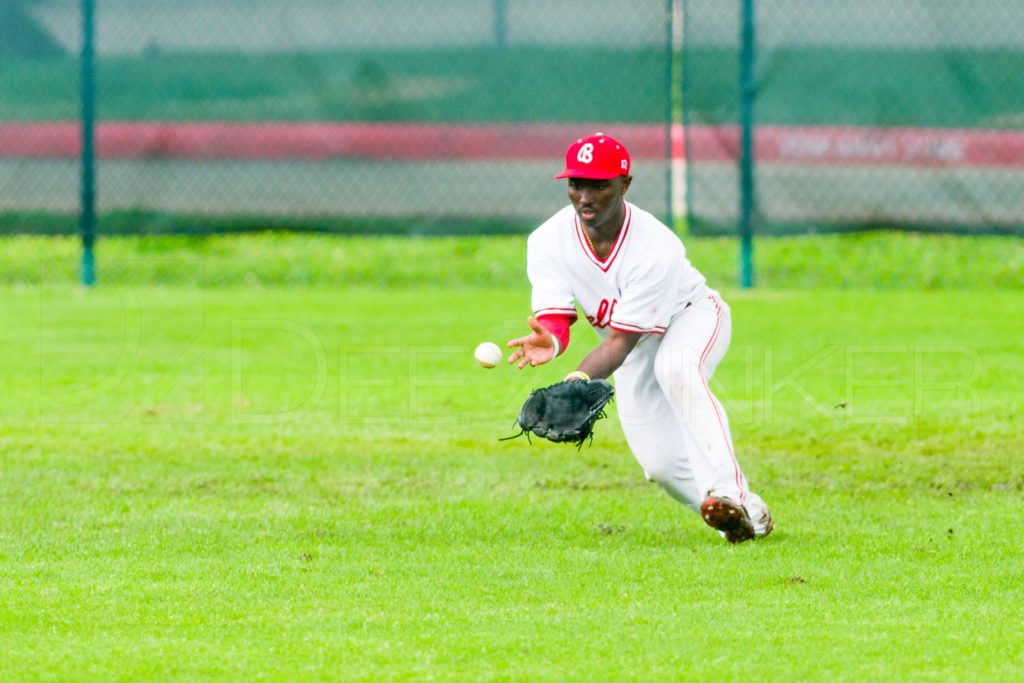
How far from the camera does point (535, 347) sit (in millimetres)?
5461

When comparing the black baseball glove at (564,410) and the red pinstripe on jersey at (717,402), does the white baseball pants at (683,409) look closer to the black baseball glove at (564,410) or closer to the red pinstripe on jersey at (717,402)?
the red pinstripe on jersey at (717,402)

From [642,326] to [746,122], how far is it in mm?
6515

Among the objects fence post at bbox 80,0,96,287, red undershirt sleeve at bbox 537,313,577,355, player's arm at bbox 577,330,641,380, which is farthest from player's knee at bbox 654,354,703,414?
fence post at bbox 80,0,96,287

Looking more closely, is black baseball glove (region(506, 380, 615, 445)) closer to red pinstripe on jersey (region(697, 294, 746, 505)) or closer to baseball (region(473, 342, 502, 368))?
baseball (region(473, 342, 502, 368))

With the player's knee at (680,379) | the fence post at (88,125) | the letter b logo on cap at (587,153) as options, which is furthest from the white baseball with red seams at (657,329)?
the fence post at (88,125)

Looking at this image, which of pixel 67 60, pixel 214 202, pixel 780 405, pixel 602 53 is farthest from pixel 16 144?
pixel 780 405

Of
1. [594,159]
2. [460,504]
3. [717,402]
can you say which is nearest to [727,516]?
[717,402]

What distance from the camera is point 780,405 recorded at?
8.08 m

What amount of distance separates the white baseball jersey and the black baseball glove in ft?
1.21

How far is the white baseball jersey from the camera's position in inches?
219

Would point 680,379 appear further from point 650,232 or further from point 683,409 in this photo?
point 650,232

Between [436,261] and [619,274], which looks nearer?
[619,274]

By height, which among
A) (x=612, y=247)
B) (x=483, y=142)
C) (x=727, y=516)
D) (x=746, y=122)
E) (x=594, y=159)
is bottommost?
(x=727, y=516)

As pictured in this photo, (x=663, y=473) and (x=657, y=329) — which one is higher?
(x=657, y=329)
